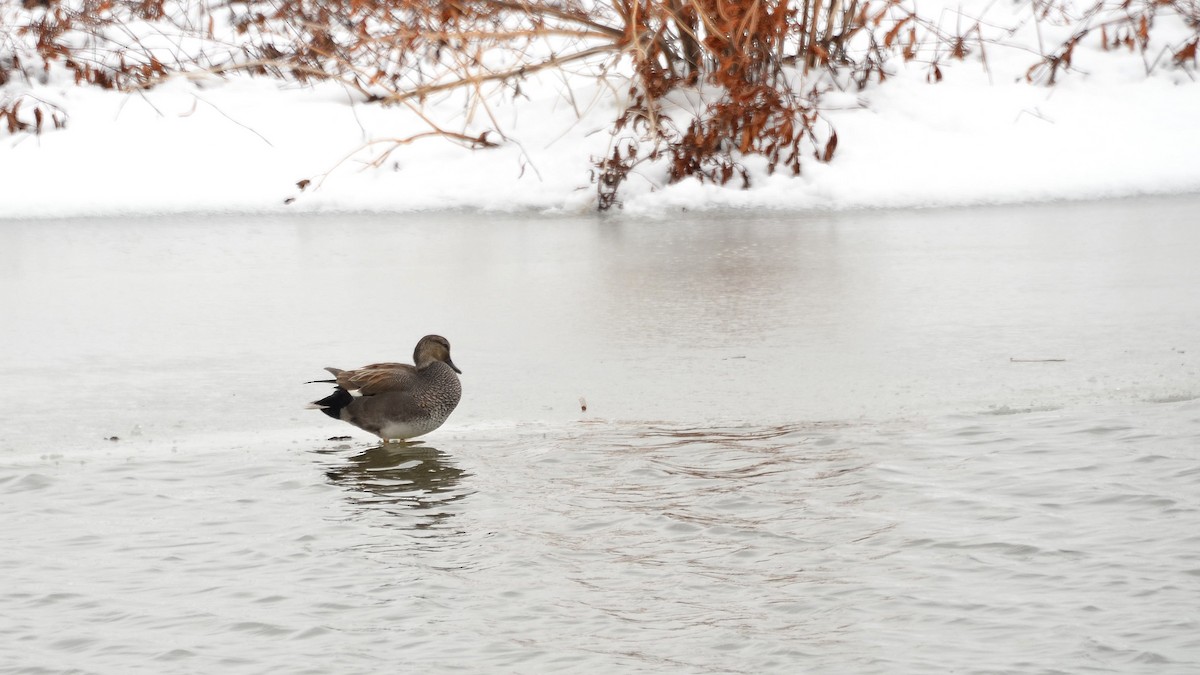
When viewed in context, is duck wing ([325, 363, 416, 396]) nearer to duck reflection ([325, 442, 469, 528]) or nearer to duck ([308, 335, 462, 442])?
duck ([308, 335, 462, 442])

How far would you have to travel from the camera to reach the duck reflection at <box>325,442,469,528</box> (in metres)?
4.54

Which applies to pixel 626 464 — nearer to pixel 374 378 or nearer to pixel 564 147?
pixel 374 378

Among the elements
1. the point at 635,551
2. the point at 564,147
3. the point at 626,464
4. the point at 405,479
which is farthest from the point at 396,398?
the point at 564,147

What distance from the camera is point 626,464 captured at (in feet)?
15.5

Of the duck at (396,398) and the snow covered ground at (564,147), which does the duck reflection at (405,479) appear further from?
the snow covered ground at (564,147)

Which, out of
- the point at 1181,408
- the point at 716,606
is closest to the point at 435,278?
the point at 1181,408

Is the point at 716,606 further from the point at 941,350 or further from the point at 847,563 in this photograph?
the point at 941,350

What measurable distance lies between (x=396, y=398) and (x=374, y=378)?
0.64 ft

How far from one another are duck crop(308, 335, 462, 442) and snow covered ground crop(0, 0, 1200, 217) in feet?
14.6

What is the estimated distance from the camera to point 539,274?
25.3 feet

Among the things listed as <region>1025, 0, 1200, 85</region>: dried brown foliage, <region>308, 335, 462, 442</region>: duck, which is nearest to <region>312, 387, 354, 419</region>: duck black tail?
<region>308, 335, 462, 442</region>: duck

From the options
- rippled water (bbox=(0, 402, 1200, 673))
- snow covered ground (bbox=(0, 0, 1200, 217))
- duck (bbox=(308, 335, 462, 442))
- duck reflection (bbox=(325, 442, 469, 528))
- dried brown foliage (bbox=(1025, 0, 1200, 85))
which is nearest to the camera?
rippled water (bbox=(0, 402, 1200, 673))

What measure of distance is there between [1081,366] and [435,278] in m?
3.43

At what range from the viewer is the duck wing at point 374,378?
5.18 metres
